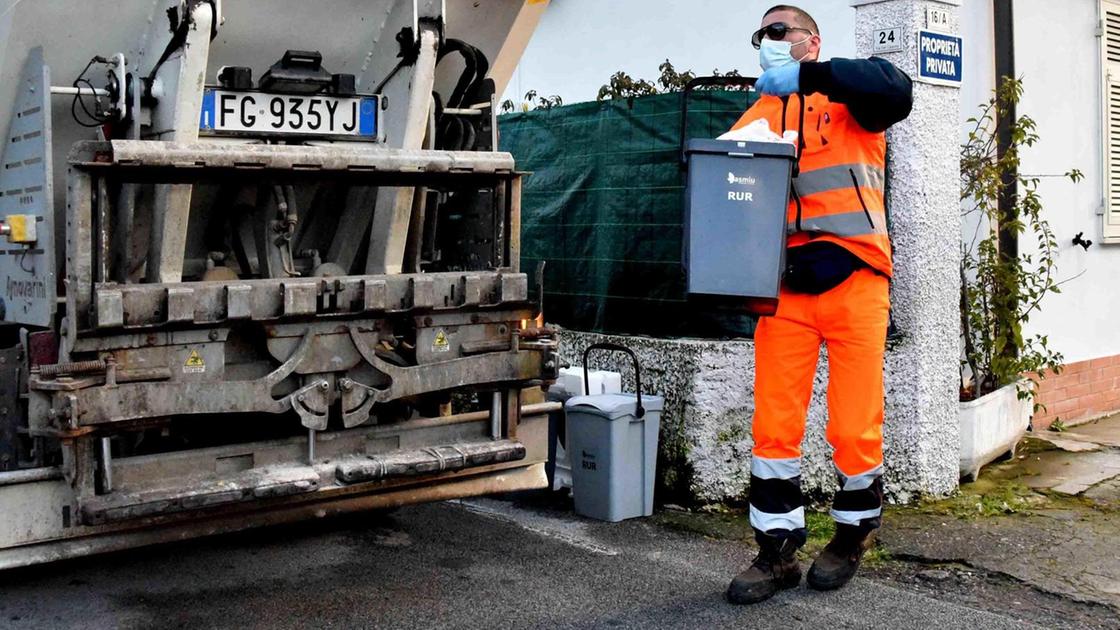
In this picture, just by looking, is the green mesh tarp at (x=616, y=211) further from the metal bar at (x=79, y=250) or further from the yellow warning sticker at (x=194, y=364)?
the metal bar at (x=79, y=250)

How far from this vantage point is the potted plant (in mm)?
6785

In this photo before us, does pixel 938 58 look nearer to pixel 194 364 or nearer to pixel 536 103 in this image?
pixel 194 364

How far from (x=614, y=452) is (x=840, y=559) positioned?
51.1 inches

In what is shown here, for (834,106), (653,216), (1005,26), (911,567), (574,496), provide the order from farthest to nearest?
(1005,26) < (653,216) < (574,496) < (911,567) < (834,106)

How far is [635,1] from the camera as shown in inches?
357

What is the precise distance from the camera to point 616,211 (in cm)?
651

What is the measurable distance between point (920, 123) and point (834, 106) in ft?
4.91

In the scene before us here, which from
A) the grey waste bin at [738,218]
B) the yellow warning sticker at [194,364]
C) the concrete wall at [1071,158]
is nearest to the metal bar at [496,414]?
the grey waste bin at [738,218]

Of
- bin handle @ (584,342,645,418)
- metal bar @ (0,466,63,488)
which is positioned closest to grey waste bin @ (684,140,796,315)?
bin handle @ (584,342,645,418)

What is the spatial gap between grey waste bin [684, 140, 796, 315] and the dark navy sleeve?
25 centimetres

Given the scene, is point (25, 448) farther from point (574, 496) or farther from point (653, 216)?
point (653, 216)

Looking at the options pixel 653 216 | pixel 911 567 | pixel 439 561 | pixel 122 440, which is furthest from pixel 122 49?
pixel 911 567

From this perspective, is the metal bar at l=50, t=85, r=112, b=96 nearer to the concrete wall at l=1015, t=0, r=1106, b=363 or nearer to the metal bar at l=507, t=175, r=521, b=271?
the metal bar at l=507, t=175, r=521, b=271

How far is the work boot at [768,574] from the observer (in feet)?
14.7
